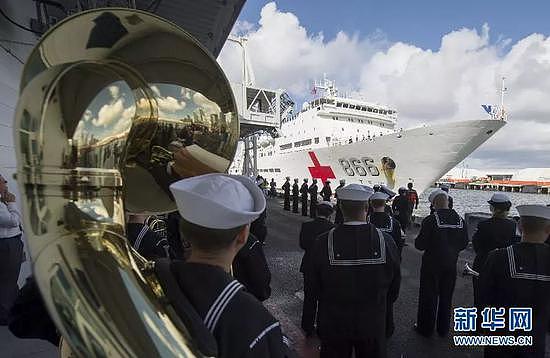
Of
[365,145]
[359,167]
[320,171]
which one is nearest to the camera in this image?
[365,145]

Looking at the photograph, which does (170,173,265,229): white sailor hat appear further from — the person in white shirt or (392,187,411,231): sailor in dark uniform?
(392,187,411,231): sailor in dark uniform

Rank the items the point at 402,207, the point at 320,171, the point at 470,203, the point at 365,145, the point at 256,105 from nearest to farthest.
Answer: the point at 402,207, the point at 256,105, the point at 365,145, the point at 320,171, the point at 470,203

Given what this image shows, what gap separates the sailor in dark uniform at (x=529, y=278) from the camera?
233 centimetres

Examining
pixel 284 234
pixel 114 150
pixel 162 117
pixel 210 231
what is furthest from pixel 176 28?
pixel 284 234

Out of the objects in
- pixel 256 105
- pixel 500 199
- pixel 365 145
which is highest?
pixel 256 105

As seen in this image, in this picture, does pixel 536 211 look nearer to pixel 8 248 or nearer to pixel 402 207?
pixel 8 248

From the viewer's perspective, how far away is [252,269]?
7.52 ft

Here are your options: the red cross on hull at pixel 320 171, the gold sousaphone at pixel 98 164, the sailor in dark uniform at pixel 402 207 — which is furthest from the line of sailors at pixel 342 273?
the red cross on hull at pixel 320 171

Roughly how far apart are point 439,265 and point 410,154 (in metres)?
15.8

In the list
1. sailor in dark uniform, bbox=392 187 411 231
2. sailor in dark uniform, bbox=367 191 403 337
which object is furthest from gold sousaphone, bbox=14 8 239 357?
sailor in dark uniform, bbox=392 187 411 231

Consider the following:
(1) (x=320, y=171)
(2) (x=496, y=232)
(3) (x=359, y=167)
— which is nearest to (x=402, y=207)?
(2) (x=496, y=232)

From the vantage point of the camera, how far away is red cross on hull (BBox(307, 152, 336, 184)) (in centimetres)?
2190

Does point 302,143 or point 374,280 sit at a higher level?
point 302,143

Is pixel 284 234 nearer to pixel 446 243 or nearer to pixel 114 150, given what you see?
pixel 446 243
